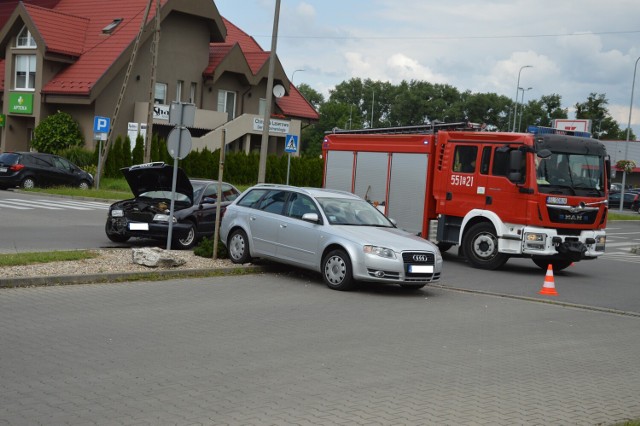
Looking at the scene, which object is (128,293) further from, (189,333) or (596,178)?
(596,178)

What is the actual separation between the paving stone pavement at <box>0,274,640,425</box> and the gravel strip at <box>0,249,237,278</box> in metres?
0.73

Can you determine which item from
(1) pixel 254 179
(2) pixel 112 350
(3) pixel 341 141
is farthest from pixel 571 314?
(1) pixel 254 179

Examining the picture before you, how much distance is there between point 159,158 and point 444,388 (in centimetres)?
3582

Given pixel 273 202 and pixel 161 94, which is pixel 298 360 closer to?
pixel 273 202

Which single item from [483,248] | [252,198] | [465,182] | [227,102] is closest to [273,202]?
[252,198]

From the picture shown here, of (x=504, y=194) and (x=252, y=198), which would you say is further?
(x=504, y=194)

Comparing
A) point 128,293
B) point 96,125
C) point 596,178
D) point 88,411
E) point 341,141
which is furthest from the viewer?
point 96,125

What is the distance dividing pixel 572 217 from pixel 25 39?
115ft

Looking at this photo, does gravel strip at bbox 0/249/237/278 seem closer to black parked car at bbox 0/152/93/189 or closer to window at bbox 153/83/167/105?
black parked car at bbox 0/152/93/189

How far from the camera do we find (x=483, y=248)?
1850 cm

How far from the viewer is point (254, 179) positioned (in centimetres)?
4666

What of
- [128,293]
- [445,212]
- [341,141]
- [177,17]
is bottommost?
[128,293]

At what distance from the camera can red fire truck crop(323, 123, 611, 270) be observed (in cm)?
Result: 1759

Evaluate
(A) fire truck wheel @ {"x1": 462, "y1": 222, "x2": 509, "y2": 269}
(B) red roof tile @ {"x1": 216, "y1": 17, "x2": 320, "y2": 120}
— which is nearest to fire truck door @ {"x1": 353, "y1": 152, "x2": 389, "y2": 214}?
(A) fire truck wheel @ {"x1": 462, "y1": 222, "x2": 509, "y2": 269}
